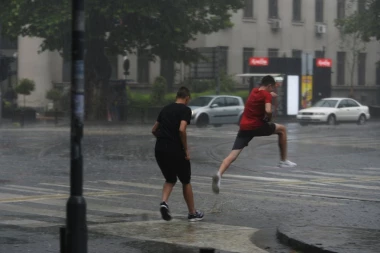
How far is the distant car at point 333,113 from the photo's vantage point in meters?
50.2

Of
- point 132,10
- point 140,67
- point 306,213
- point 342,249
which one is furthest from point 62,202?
point 140,67

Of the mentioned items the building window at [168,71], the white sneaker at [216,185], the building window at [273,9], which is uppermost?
the building window at [273,9]

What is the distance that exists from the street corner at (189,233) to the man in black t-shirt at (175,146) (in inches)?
15.5

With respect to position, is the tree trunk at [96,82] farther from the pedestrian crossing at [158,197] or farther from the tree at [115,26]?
the pedestrian crossing at [158,197]

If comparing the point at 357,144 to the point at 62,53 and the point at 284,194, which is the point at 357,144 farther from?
the point at 62,53

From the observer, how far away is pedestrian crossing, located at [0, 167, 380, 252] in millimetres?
11828

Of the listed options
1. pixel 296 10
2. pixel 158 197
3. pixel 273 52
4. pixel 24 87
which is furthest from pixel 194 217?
pixel 296 10

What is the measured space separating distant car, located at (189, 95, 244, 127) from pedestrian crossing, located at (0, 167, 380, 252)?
78.1 ft

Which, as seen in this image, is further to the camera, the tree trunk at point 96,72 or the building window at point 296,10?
the building window at point 296,10

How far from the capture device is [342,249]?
9.66 meters

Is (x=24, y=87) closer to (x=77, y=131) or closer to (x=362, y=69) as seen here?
(x=362, y=69)

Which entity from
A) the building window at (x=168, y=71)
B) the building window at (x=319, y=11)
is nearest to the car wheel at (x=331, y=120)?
the building window at (x=168, y=71)

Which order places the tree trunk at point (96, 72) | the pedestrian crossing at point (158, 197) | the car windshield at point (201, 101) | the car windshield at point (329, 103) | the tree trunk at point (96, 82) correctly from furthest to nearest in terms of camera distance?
the car windshield at point (329, 103) < the tree trunk at point (96, 82) < the tree trunk at point (96, 72) < the car windshield at point (201, 101) < the pedestrian crossing at point (158, 197)

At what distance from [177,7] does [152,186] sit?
31.5m
